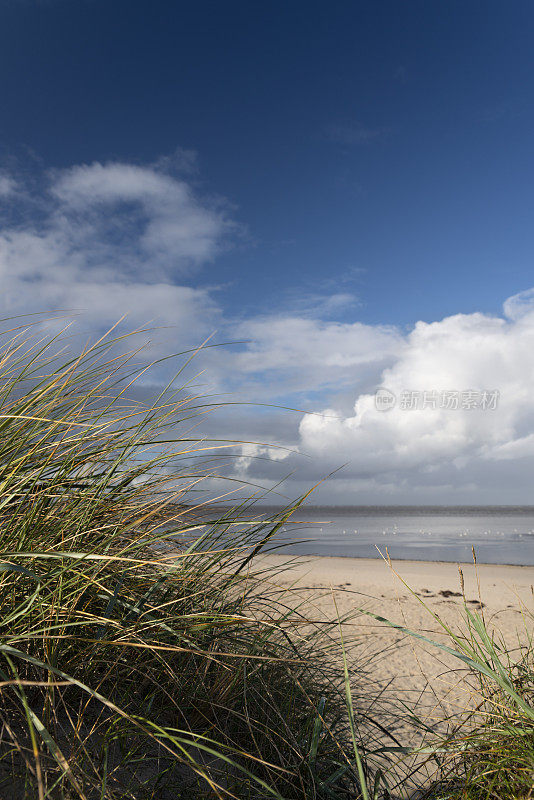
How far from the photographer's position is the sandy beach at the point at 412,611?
124 inches

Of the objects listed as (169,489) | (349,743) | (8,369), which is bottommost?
(349,743)

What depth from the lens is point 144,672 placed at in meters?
1.81

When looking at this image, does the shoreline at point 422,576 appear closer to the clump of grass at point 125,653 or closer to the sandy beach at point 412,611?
the sandy beach at point 412,611

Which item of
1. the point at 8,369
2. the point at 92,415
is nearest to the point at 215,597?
the point at 92,415

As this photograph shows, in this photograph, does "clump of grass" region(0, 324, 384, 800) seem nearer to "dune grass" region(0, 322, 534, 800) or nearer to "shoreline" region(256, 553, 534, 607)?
"dune grass" region(0, 322, 534, 800)

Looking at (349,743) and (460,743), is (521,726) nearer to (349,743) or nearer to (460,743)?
(460,743)

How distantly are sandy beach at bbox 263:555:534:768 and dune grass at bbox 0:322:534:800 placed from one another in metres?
0.23

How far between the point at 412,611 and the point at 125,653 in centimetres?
755

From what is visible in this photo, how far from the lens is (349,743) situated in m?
2.07

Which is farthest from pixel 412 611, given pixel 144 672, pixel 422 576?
pixel 144 672

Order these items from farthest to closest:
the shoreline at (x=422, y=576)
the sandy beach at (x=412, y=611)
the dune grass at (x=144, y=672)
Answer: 1. the shoreline at (x=422, y=576)
2. the sandy beach at (x=412, y=611)
3. the dune grass at (x=144, y=672)

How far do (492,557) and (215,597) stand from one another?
1870 cm

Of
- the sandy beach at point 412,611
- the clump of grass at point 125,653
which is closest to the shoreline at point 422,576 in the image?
the sandy beach at point 412,611

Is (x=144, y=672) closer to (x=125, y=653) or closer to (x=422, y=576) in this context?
(x=125, y=653)
